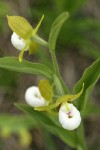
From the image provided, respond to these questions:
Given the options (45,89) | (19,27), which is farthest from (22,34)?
(45,89)

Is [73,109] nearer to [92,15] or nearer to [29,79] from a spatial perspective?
[29,79]

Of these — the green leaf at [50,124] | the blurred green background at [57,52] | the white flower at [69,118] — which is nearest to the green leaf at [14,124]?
the blurred green background at [57,52]

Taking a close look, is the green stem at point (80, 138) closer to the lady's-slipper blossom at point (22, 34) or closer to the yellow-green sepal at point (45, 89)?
the yellow-green sepal at point (45, 89)

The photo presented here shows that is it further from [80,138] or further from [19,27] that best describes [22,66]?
[80,138]

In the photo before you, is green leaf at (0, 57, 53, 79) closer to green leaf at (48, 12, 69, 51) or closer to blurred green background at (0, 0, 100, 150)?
green leaf at (48, 12, 69, 51)

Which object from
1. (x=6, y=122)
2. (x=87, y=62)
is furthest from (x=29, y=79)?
(x=6, y=122)
